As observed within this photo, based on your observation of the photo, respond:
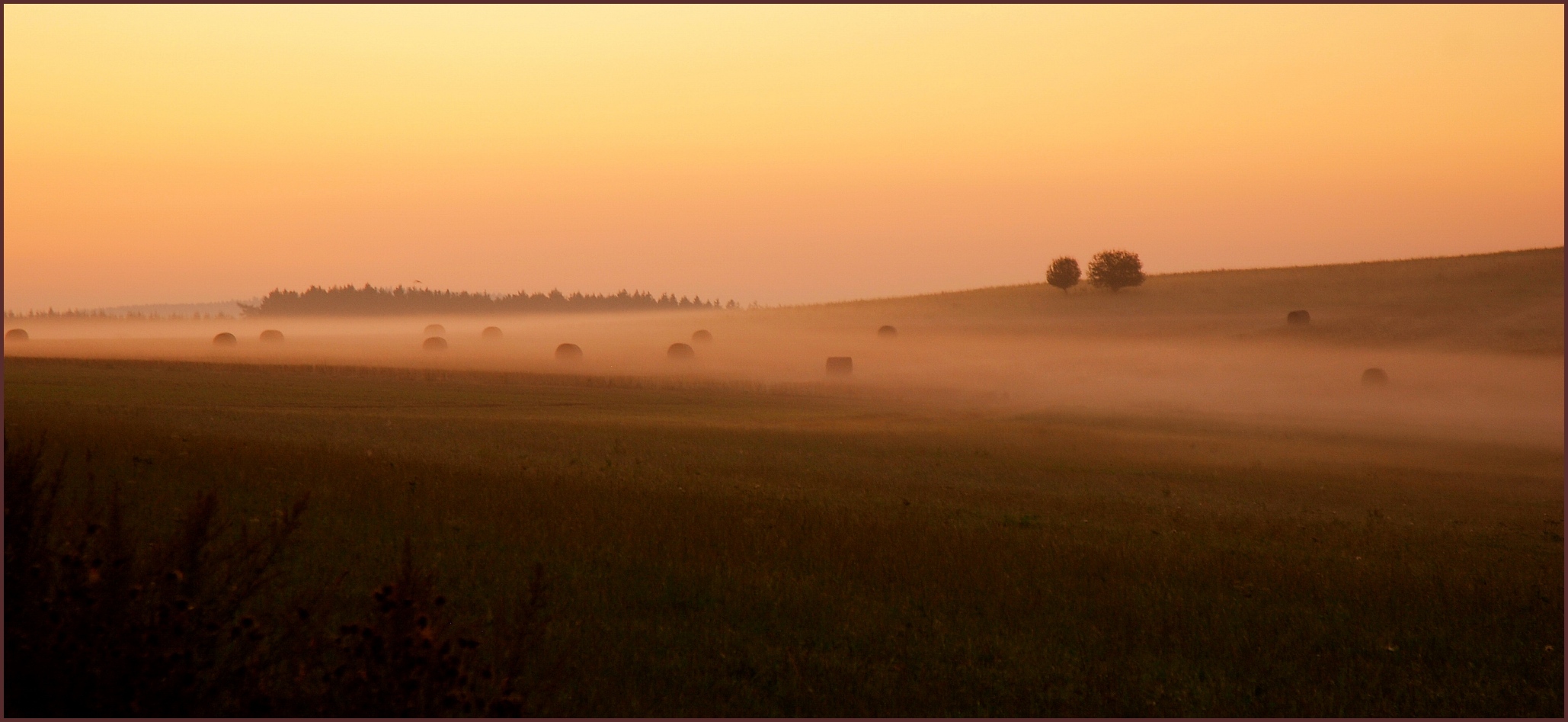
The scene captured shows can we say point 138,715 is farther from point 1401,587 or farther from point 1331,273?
point 1331,273

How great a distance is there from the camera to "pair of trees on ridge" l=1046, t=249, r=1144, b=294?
9581cm

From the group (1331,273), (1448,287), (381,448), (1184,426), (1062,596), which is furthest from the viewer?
(1331,273)

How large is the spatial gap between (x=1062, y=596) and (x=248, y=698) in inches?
292

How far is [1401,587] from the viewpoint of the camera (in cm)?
1158

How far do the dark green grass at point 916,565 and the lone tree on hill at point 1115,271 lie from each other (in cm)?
7457

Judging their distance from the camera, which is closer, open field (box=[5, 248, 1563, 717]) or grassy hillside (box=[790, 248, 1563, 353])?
open field (box=[5, 248, 1563, 717])

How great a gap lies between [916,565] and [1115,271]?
89115 mm

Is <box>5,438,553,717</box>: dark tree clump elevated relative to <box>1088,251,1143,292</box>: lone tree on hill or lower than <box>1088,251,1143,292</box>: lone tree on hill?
lower

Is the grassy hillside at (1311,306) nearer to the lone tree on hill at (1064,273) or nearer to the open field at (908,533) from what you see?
the lone tree on hill at (1064,273)

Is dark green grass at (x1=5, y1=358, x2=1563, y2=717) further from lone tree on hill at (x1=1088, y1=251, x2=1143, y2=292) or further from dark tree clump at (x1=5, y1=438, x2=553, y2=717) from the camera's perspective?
lone tree on hill at (x1=1088, y1=251, x2=1143, y2=292)

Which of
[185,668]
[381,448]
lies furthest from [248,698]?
[381,448]

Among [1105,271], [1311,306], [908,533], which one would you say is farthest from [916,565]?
[1105,271]

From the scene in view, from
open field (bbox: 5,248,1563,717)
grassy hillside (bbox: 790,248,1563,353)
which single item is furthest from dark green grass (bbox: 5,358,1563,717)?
grassy hillside (bbox: 790,248,1563,353)

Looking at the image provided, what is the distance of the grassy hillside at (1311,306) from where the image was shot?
6612 cm
